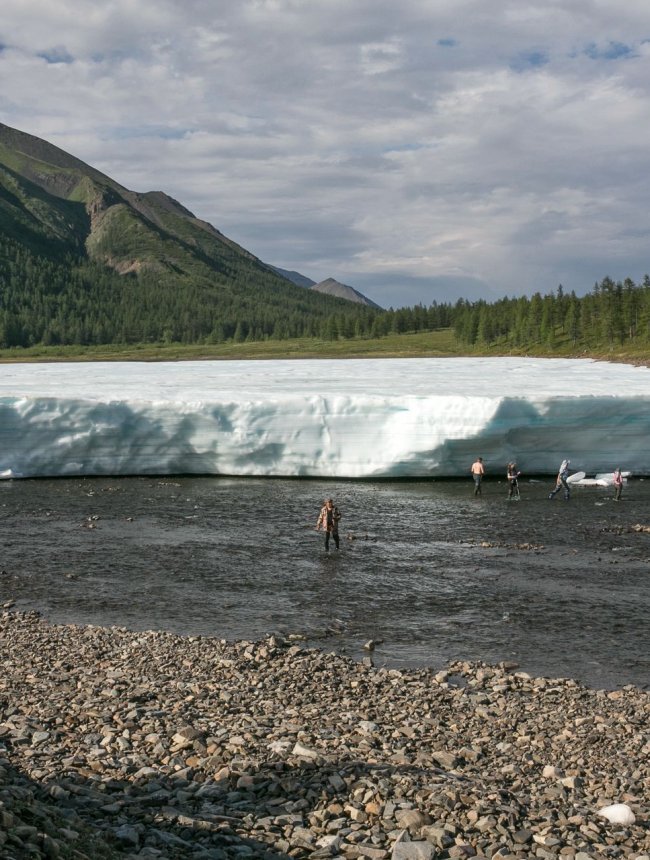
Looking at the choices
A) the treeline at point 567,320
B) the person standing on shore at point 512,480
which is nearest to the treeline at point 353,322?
the treeline at point 567,320

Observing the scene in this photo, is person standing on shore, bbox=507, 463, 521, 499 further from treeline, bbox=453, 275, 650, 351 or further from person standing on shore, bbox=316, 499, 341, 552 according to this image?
treeline, bbox=453, 275, 650, 351

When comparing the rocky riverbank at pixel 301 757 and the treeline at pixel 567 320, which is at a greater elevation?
the treeline at pixel 567 320

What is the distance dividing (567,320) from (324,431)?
282 feet

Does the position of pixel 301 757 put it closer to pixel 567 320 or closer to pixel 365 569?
pixel 365 569

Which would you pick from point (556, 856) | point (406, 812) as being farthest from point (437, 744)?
point (556, 856)

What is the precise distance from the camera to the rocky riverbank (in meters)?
8.21

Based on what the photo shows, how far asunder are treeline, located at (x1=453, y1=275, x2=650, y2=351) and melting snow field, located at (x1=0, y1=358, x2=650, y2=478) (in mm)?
69835

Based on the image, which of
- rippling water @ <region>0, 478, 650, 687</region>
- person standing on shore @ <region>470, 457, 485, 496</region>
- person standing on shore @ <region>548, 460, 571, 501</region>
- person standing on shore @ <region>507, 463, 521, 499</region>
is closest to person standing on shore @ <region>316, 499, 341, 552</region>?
rippling water @ <region>0, 478, 650, 687</region>

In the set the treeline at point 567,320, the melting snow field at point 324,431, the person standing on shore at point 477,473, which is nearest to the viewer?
the person standing on shore at point 477,473

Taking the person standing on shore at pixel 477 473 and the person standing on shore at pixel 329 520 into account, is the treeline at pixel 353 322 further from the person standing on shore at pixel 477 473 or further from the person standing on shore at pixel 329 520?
the person standing on shore at pixel 329 520

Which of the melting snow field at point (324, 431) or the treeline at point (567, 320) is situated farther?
the treeline at point (567, 320)

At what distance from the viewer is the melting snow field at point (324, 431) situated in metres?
31.6

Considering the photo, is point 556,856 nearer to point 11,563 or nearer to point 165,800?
point 165,800

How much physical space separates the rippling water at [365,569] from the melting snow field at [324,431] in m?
1.89
